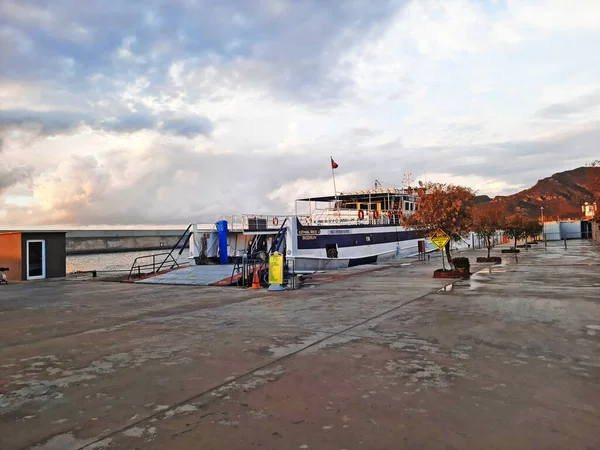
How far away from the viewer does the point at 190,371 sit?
5688mm

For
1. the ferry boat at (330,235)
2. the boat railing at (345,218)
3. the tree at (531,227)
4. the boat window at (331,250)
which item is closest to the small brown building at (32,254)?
the ferry boat at (330,235)

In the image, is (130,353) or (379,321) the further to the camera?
(379,321)

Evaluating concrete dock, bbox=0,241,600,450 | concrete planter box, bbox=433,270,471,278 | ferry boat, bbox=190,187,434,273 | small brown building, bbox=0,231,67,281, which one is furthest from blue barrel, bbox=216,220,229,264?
concrete dock, bbox=0,241,600,450

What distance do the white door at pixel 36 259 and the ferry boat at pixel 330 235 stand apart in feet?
25.2

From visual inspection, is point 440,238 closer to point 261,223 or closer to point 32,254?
point 261,223

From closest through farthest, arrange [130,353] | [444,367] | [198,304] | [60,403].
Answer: [60,403] → [444,367] → [130,353] → [198,304]

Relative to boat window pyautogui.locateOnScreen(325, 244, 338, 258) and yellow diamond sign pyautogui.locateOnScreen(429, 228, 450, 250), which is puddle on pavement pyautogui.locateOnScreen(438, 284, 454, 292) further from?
boat window pyautogui.locateOnScreen(325, 244, 338, 258)

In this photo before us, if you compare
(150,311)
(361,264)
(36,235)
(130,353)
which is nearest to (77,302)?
(150,311)

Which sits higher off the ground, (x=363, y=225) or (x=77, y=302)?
(x=363, y=225)

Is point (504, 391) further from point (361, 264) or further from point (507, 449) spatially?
point (361, 264)

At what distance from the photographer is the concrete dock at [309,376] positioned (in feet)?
12.5

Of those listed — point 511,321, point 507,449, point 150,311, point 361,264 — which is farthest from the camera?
point 361,264

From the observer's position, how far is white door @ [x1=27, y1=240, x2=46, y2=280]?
867 inches

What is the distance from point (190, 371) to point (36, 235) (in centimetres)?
2033
